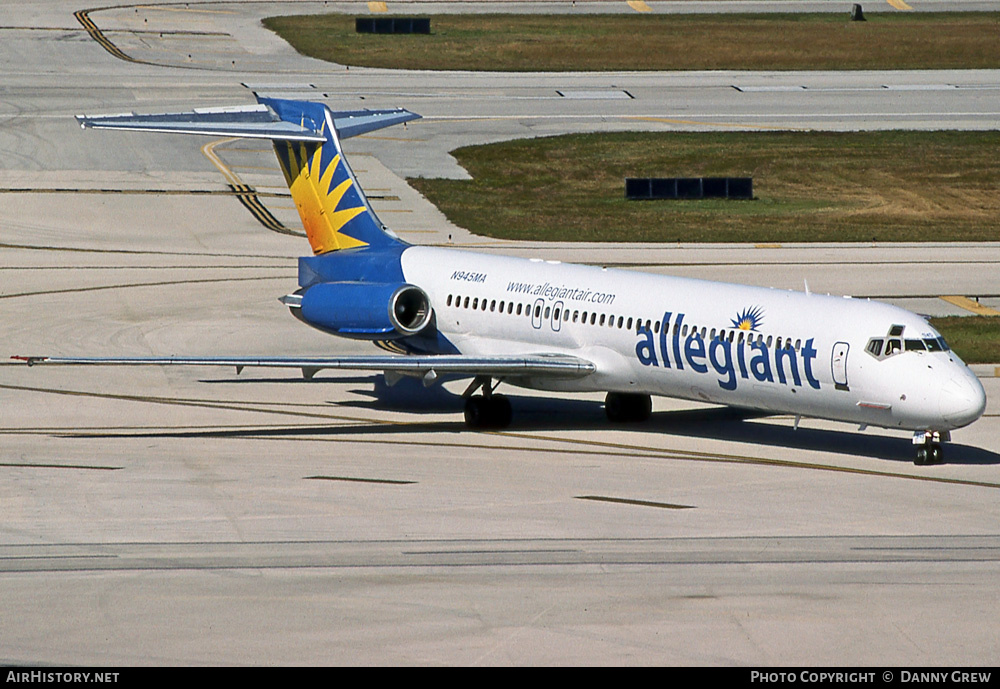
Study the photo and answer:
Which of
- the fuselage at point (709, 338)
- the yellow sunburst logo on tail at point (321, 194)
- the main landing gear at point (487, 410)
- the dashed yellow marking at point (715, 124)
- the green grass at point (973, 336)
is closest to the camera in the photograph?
the fuselage at point (709, 338)

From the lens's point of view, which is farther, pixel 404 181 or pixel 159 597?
pixel 404 181

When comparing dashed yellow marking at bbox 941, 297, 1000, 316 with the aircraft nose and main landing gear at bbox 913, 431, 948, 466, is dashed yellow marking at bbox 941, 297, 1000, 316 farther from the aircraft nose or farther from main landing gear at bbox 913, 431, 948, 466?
the aircraft nose

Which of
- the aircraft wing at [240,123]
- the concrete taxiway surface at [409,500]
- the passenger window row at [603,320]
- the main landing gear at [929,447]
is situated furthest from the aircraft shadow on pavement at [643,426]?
the aircraft wing at [240,123]

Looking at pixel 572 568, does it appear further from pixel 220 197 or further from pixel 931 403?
pixel 220 197

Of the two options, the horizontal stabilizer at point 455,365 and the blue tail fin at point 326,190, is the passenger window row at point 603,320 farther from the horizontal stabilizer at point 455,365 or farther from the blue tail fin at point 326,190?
the blue tail fin at point 326,190

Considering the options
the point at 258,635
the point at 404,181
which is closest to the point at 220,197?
the point at 404,181

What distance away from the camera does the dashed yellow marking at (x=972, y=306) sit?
42.4 m

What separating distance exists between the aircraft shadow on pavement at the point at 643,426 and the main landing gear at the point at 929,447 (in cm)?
70

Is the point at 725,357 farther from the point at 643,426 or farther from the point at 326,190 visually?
the point at 326,190

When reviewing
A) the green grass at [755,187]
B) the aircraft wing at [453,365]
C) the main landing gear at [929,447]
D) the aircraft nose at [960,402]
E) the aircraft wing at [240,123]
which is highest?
the aircraft wing at [240,123]

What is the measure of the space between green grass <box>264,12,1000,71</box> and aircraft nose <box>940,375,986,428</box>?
202 ft

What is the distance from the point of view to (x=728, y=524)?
24.2 m

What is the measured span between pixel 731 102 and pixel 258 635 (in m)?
62.6

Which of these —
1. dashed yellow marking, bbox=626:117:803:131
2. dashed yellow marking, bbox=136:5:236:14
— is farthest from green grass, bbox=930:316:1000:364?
dashed yellow marking, bbox=136:5:236:14
